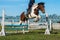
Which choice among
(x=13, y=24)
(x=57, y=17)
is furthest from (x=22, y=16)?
(x=57, y=17)

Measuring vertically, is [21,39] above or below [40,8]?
below

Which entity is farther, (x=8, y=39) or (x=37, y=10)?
(x=37, y=10)

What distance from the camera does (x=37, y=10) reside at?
44.0 feet

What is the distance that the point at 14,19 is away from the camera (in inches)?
591

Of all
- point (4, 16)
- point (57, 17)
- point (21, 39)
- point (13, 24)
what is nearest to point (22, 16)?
point (13, 24)

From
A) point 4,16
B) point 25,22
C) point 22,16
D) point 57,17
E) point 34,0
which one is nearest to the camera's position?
point 4,16

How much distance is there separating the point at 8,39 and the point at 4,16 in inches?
120

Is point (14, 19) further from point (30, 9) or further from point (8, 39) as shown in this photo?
point (8, 39)

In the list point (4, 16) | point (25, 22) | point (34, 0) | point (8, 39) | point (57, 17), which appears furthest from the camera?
point (57, 17)

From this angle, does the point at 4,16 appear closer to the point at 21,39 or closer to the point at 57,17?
the point at 21,39

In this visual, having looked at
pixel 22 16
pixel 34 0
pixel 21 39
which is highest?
pixel 34 0

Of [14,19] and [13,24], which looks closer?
[13,24]

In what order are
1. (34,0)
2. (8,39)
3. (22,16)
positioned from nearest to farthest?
(8,39)
(34,0)
(22,16)

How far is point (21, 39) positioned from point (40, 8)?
13.1 ft
